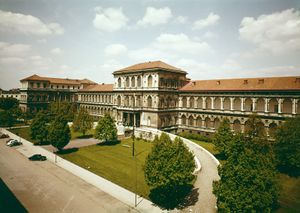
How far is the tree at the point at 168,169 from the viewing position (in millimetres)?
22891

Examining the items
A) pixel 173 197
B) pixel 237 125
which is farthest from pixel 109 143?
pixel 237 125

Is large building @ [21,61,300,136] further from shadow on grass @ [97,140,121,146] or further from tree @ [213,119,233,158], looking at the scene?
tree @ [213,119,233,158]

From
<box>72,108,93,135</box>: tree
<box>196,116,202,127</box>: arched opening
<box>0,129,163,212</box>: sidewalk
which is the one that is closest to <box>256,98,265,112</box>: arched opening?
<box>196,116,202,127</box>: arched opening

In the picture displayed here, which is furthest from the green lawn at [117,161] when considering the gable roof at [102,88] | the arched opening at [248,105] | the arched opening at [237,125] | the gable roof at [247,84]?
the gable roof at [102,88]

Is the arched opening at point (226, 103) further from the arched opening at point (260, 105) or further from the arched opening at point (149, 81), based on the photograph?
the arched opening at point (149, 81)

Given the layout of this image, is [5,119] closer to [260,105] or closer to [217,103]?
[217,103]

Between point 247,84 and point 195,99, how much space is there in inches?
537

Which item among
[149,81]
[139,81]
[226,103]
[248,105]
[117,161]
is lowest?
[117,161]

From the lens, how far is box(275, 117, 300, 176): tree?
1283 inches

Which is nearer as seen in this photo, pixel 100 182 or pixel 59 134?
pixel 100 182

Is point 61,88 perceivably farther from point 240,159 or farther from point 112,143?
point 240,159

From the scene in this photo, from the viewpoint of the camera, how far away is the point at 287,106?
45781mm

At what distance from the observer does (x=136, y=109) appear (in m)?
62.7

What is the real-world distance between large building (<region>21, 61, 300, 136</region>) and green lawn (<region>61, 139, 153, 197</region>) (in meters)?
7.28
